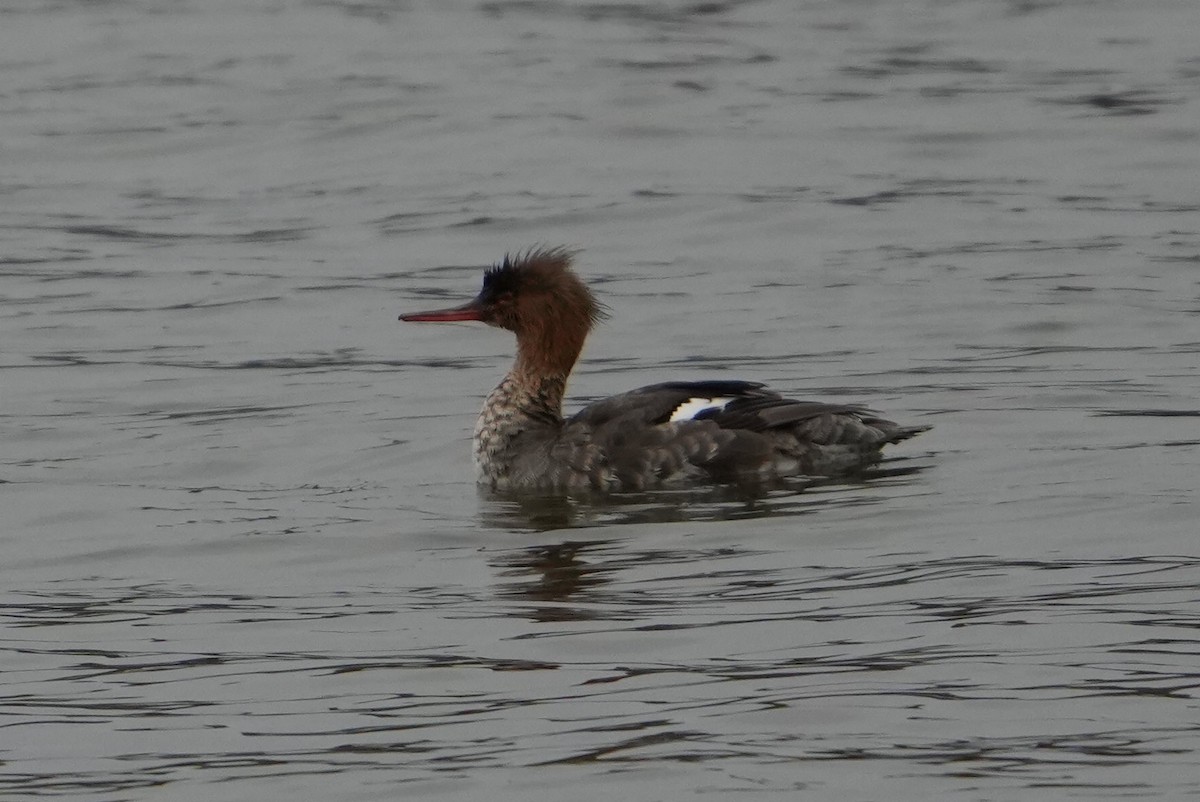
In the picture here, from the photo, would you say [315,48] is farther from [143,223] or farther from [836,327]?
[836,327]

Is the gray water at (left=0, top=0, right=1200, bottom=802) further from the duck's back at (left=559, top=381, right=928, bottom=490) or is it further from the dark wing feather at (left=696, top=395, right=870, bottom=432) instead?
the dark wing feather at (left=696, top=395, right=870, bottom=432)

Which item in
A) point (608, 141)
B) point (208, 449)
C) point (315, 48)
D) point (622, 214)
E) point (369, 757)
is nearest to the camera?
point (369, 757)

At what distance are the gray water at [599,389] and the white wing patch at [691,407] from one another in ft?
1.48

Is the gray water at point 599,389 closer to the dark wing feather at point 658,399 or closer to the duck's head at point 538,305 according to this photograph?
the dark wing feather at point 658,399

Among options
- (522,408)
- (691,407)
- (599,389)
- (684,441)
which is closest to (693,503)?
(684,441)

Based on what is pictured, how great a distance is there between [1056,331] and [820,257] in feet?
Result: 9.57

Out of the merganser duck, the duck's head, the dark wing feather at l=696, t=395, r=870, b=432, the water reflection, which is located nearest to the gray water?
the water reflection

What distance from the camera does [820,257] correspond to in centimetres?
1622

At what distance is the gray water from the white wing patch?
45 centimetres

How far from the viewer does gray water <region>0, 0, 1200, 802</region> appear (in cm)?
639

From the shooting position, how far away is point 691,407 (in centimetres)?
1018

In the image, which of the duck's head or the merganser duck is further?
the duck's head

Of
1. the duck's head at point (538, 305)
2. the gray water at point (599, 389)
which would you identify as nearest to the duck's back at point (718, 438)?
the gray water at point (599, 389)

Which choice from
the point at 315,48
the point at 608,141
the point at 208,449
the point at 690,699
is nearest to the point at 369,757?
the point at 690,699
